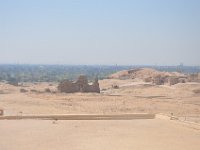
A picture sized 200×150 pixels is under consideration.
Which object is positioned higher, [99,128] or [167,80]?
[99,128]

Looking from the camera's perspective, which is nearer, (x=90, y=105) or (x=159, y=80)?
(x=90, y=105)

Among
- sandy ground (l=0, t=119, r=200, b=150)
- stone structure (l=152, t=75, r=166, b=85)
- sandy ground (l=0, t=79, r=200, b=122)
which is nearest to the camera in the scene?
sandy ground (l=0, t=119, r=200, b=150)

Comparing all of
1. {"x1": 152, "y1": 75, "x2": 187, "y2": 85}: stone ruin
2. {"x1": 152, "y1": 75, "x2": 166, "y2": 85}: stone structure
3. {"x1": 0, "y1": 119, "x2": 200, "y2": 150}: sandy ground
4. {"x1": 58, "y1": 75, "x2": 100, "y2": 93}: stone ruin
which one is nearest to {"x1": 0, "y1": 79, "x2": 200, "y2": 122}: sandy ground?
{"x1": 58, "y1": 75, "x2": 100, "y2": 93}: stone ruin

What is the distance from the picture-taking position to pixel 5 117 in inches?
772

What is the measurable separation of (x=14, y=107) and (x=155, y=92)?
1992cm

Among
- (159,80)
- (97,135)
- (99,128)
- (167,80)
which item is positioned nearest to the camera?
(97,135)

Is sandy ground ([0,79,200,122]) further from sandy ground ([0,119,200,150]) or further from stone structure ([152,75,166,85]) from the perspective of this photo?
stone structure ([152,75,166,85])

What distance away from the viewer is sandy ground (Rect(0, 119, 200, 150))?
46.4 ft

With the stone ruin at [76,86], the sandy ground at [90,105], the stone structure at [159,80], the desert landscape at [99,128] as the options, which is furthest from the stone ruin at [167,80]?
the desert landscape at [99,128]

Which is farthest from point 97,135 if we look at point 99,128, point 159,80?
point 159,80

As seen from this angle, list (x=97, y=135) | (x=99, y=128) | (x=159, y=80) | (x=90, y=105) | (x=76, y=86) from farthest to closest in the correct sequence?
(x=159, y=80)
(x=76, y=86)
(x=90, y=105)
(x=99, y=128)
(x=97, y=135)

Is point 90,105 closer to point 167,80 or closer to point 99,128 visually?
point 99,128

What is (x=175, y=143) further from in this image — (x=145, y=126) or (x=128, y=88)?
(x=128, y=88)

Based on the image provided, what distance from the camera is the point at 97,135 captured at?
52.5 feet
